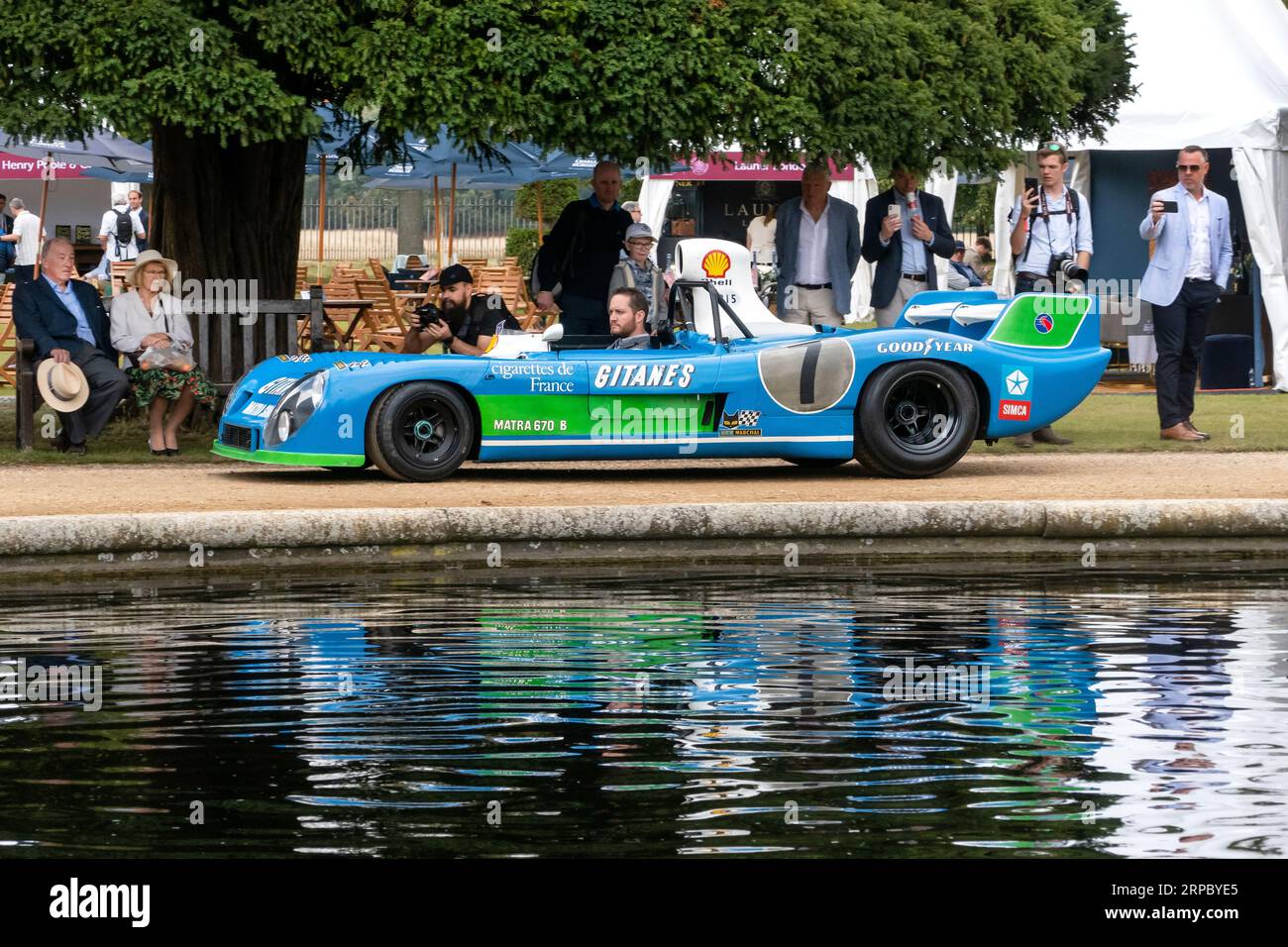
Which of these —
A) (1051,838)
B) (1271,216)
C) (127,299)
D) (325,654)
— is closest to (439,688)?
(325,654)

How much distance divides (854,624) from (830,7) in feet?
20.8

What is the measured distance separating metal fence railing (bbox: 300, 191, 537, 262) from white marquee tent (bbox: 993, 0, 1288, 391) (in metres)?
27.4

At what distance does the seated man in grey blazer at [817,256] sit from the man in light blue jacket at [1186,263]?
1.93 metres

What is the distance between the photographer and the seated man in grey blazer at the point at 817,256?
14.7 m

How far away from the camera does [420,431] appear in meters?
12.2

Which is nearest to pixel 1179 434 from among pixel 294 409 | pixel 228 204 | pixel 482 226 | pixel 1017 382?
pixel 1017 382

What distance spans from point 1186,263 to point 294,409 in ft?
20.2

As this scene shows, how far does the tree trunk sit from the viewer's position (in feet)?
48.5

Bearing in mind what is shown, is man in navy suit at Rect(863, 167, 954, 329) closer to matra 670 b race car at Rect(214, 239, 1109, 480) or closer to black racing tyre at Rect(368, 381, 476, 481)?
matra 670 b race car at Rect(214, 239, 1109, 480)

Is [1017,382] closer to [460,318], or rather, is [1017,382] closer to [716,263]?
[716,263]

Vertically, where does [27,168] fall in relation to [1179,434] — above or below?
above

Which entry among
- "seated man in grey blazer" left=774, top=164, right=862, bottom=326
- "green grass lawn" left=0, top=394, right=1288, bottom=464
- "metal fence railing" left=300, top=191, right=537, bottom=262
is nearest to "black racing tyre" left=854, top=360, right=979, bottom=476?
"green grass lawn" left=0, top=394, right=1288, bottom=464

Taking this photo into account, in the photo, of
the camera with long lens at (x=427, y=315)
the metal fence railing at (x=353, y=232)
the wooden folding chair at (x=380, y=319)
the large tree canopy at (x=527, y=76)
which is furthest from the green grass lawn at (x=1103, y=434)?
the metal fence railing at (x=353, y=232)
